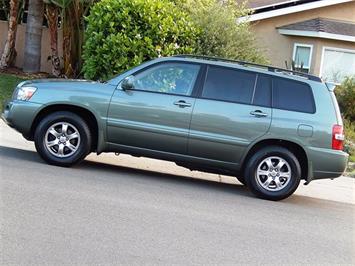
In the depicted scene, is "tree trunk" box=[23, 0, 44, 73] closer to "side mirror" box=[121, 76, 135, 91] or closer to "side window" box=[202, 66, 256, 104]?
"side mirror" box=[121, 76, 135, 91]

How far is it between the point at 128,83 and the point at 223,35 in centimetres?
609

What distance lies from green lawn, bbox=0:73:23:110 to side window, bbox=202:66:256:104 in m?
6.43

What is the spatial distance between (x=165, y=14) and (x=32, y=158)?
559 cm

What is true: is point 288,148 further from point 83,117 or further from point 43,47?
point 43,47

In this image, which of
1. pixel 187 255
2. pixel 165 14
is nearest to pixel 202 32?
pixel 165 14

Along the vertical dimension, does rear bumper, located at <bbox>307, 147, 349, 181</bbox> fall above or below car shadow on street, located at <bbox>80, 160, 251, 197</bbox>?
above

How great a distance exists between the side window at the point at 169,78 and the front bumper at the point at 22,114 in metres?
1.42

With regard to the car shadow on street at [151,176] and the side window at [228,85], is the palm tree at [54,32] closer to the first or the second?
the car shadow on street at [151,176]

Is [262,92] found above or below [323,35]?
below

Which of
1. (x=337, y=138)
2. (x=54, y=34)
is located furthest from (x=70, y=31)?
(x=337, y=138)

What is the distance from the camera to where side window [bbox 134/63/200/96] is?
8.83m

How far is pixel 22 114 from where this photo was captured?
28.7ft

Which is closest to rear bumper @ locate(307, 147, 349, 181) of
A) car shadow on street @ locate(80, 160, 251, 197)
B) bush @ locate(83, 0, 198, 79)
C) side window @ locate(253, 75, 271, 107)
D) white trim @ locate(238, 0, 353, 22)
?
side window @ locate(253, 75, 271, 107)

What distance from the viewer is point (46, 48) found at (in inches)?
804
